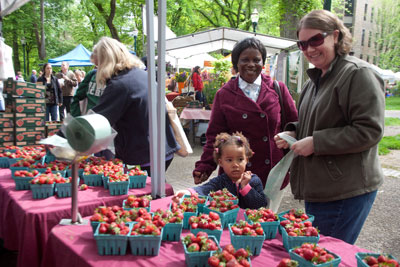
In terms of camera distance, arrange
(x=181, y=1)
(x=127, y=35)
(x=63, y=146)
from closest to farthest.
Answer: (x=63, y=146) → (x=181, y=1) → (x=127, y=35)

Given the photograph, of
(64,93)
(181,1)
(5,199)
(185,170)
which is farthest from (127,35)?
(5,199)

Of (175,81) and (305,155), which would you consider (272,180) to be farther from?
(175,81)

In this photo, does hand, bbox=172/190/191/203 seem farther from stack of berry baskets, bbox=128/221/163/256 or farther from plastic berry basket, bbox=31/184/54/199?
plastic berry basket, bbox=31/184/54/199

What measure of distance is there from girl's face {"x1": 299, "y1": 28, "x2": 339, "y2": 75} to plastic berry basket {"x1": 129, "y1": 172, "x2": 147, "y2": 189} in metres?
1.57

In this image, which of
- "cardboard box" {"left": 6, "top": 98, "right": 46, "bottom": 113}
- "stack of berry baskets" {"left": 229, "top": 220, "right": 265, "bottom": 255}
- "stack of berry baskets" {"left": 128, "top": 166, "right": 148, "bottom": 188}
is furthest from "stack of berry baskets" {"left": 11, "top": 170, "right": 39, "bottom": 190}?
"cardboard box" {"left": 6, "top": 98, "right": 46, "bottom": 113}

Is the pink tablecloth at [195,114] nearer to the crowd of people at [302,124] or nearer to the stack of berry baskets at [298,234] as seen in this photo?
the crowd of people at [302,124]

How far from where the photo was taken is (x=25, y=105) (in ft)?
17.7

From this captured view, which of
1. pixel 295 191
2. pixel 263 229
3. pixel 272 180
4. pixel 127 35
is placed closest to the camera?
pixel 263 229

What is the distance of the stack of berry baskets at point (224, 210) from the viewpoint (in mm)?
1937

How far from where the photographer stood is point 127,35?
28656 mm

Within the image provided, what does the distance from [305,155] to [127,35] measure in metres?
28.8

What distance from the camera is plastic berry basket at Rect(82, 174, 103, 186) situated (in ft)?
9.02

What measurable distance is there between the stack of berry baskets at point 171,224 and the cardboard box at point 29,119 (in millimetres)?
4333

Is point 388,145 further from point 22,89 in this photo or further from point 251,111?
point 22,89
